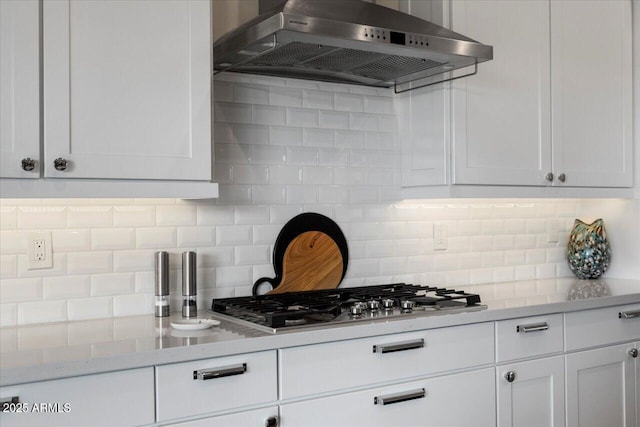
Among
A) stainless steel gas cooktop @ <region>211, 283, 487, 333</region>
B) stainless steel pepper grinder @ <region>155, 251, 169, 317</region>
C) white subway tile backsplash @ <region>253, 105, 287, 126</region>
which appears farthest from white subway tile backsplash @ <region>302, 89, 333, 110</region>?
stainless steel pepper grinder @ <region>155, 251, 169, 317</region>

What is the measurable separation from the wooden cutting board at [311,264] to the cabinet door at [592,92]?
1.14m

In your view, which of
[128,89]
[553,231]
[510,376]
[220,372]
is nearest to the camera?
[220,372]

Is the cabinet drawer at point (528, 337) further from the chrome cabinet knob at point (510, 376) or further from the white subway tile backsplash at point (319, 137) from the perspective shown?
the white subway tile backsplash at point (319, 137)

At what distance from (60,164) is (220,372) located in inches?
30.3

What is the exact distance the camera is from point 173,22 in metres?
2.26

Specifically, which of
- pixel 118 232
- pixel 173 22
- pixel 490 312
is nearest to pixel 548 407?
pixel 490 312

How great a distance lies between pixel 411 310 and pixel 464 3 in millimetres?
1332

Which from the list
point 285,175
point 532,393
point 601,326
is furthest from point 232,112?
point 601,326

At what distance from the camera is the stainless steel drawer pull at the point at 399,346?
2309 millimetres

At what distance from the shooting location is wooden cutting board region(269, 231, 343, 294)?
2.88 meters

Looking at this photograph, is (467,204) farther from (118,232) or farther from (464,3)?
(118,232)

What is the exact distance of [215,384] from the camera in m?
2.01

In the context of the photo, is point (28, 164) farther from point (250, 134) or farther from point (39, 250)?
point (250, 134)

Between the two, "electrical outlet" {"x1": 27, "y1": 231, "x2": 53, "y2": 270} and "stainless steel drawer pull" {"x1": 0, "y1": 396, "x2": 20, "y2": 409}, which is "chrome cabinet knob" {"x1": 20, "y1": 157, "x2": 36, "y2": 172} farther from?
"stainless steel drawer pull" {"x1": 0, "y1": 396, "x2": 20, "y2": 409}
